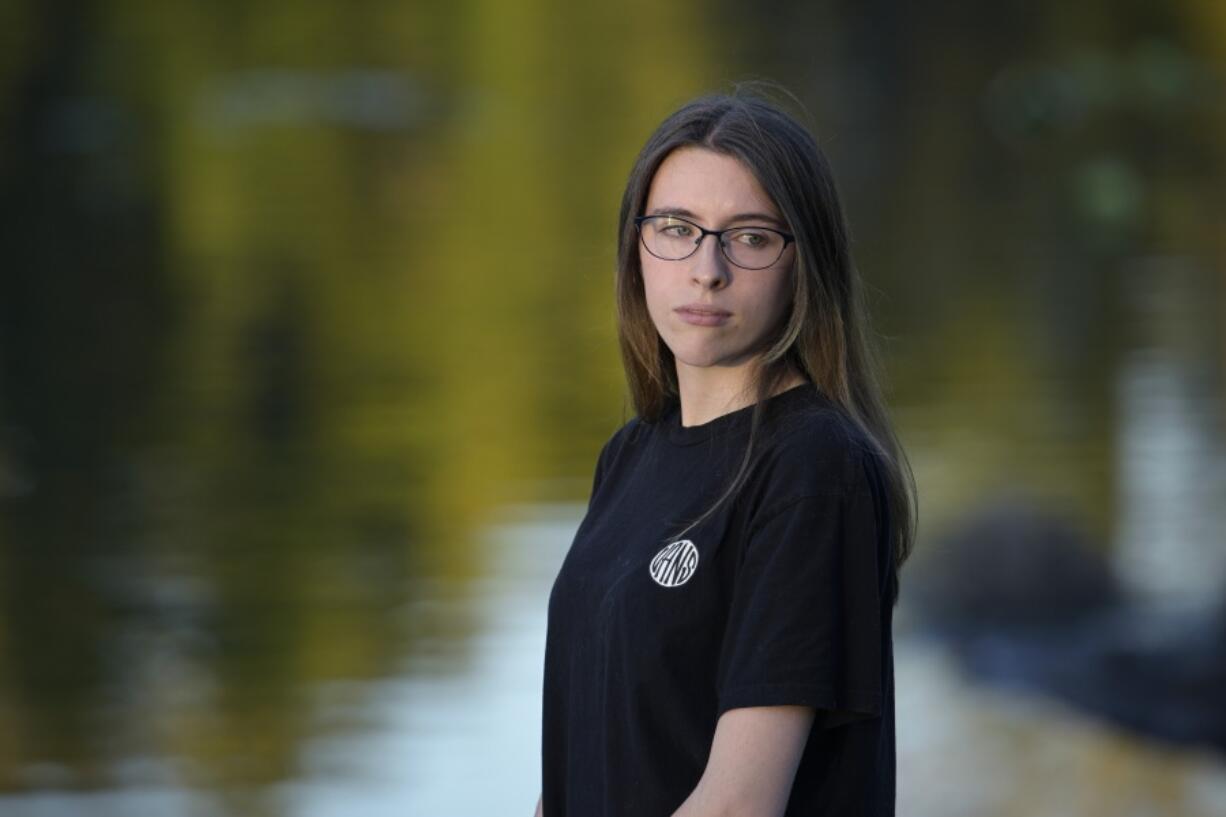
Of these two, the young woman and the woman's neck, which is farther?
the woman's neck

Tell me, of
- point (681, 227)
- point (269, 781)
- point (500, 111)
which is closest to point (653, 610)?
point (681, 227)

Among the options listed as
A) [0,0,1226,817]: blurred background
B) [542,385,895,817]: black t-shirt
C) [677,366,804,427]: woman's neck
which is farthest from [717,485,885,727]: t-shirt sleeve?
[0,0,1226,817]: blurred background

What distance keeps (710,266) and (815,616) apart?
284 millimetres

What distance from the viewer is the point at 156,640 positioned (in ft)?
11.3

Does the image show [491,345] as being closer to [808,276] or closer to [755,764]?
[808,276]

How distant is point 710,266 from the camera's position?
1.24 meters

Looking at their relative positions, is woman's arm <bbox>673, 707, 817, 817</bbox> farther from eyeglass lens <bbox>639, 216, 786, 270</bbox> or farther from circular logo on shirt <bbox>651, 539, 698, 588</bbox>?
eyeglass lens <bbox>639, 216, 786, 270</bbox>

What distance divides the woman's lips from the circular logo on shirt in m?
0.17

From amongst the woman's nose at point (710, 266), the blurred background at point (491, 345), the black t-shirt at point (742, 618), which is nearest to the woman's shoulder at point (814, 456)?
the black t-shirt at point (742, 618)

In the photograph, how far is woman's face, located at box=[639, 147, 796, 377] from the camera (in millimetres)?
1240

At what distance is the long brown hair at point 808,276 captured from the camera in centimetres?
123

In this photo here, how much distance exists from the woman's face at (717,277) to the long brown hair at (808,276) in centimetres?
1

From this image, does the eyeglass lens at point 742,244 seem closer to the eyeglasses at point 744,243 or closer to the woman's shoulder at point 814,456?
the eyeglasses at point 744,243

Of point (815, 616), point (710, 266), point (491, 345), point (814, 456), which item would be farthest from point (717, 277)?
point (491, 345)
